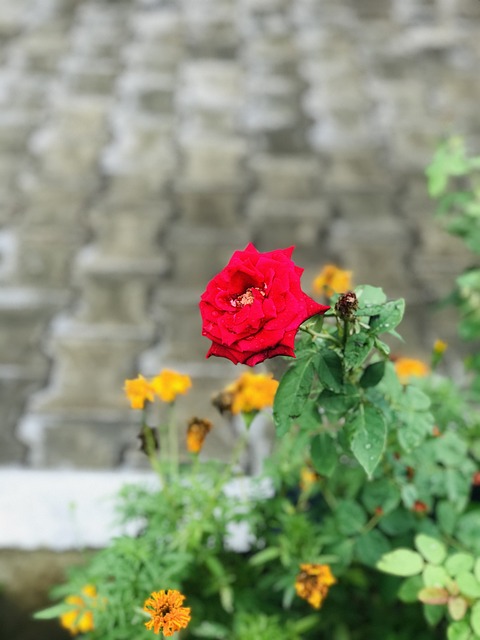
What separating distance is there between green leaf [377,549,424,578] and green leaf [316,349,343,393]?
300 mm

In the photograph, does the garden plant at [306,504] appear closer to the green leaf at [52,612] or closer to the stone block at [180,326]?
the green leaf at [52,612]

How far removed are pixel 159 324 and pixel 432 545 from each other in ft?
3.78

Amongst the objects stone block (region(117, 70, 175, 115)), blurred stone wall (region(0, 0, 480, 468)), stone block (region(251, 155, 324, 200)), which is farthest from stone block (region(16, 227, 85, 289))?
stone block (region(117, 70, 175, 115))

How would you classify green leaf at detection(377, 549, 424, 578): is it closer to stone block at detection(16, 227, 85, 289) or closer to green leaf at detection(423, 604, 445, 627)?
green leaf at detection(423, 604, 445, 627)

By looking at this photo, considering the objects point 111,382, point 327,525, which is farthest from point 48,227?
point 327,525

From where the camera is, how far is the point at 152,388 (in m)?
1.00

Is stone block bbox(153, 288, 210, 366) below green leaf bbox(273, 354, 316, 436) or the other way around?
below

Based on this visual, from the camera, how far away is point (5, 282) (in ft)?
6.76

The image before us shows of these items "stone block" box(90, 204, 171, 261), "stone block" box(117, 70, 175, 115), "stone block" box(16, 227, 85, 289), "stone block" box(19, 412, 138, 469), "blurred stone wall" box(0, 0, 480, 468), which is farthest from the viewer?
"stone block" box(117, 70, 175, 115)

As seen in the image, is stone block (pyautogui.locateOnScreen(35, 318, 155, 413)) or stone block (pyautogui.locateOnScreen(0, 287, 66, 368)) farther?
stone block (pyautogui.locateOnScreen(0, 287, 66, 368))

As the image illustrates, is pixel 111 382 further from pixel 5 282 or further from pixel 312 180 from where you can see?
pixel 312 180

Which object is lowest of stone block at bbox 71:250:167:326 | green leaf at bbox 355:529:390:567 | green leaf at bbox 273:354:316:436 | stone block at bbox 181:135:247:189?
stone block at bbox 71:250:167:326

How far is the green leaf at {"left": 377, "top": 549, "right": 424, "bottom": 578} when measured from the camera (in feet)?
3.03

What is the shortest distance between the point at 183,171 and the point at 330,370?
1.84 meters
